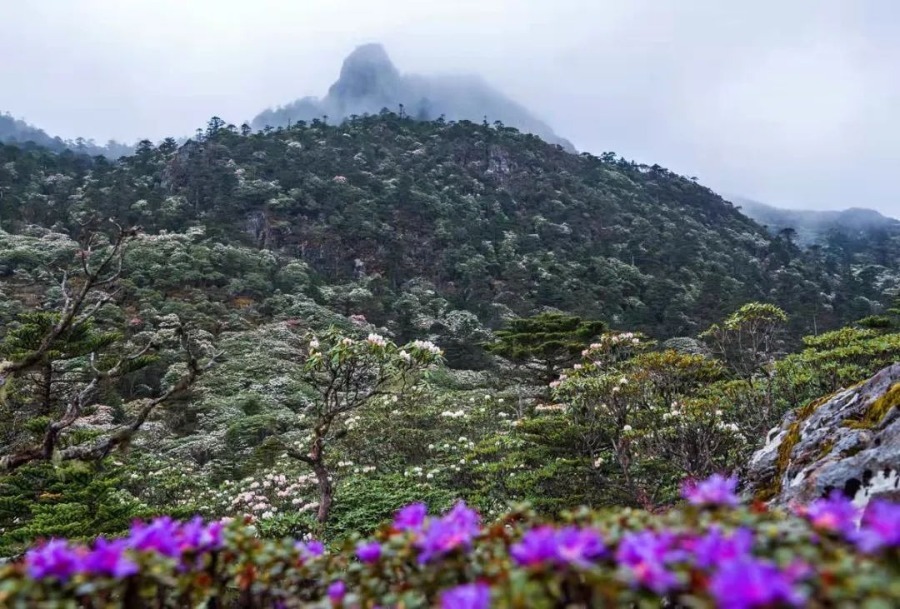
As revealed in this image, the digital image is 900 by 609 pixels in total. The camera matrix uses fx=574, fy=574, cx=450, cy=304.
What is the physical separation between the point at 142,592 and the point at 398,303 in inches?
1246

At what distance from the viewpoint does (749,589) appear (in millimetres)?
1000

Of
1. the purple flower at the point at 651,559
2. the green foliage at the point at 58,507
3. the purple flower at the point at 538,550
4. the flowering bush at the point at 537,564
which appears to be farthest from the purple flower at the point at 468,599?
the green foliage at the point at 58,507

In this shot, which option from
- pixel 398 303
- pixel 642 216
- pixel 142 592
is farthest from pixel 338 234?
pixel 142 592

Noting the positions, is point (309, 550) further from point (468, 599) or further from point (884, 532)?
point (884, 532)

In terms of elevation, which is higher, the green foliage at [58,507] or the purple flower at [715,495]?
the purple flower at [715,495]

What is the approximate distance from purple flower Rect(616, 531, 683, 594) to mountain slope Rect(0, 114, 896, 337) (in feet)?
90.5

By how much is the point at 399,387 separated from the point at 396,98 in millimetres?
101449

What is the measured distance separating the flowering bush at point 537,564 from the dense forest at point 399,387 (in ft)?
0.03

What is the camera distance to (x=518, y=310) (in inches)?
1347

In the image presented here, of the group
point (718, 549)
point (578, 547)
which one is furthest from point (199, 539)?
point (718, 549)

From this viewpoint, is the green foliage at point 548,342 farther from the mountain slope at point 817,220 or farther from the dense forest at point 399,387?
the mountain slope at point 817,220

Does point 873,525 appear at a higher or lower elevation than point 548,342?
higher

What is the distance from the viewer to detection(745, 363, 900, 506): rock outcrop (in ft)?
10.4

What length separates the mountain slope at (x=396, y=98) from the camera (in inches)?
4222
